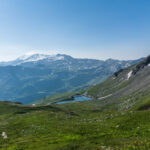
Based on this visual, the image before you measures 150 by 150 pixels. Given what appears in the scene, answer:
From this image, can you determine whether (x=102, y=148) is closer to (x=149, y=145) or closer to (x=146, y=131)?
(x=149, y=145)

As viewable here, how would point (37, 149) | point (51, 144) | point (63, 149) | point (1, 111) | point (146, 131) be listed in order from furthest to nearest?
point (1, 111)
point (146, 131)
point (51, 144)
point (37, 149)
point (63, 149)

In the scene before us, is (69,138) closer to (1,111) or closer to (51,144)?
(51,144)

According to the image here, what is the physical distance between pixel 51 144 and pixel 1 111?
313 ft

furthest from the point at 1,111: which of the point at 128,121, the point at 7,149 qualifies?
the point at 128,121

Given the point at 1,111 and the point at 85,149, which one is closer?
the point at 85,149

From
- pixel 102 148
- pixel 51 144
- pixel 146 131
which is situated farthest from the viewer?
pixel 146 131

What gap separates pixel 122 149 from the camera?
1756cm

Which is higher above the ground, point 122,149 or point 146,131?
point 122,149

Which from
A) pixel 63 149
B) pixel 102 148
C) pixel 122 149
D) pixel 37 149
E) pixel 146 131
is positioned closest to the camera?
pixel 122 149

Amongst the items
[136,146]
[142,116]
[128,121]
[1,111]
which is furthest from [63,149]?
[1,111]

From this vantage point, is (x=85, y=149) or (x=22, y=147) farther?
(x=22, y=147)

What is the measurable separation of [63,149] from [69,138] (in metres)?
6.67

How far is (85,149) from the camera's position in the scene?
2003 centimetres

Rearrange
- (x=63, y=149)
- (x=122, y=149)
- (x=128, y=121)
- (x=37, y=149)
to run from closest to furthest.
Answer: (x=122, y=149) < (x=63, y=149) < (x=37, y=149) < (x=128, y=121)
